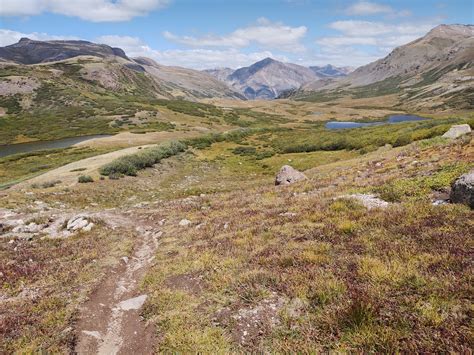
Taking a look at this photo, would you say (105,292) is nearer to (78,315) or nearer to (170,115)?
(78,315)

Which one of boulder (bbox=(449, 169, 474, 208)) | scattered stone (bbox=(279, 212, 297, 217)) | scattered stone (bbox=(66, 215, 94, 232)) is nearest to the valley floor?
scattered stone (bbox=(66, 215, 94, 232))

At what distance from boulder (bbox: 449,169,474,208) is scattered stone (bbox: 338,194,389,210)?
8.12 feet

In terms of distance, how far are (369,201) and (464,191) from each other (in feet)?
12.8

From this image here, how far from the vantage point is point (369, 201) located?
15.0 m

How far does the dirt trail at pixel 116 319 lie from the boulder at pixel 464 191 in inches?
437

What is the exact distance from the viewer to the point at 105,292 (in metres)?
11.3

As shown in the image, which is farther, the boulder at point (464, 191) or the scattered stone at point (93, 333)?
the boulder at point (464, 191)

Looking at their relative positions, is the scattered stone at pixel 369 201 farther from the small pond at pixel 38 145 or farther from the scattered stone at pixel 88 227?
the small pond at pixel 38 145

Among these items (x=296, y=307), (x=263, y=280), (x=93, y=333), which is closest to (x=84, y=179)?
(x=93, y=333)

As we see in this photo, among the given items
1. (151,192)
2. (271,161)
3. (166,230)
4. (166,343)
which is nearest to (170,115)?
(271,161)

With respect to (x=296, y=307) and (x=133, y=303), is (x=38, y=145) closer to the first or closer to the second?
(x=133, y=303)

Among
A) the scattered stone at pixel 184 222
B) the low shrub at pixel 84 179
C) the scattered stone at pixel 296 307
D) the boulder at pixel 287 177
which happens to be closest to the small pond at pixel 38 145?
the low shrub at pixel 84 179

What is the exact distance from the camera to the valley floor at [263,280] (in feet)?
22.9

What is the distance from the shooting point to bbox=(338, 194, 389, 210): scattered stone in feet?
46.5
